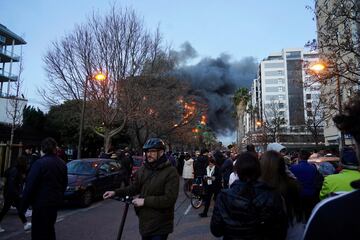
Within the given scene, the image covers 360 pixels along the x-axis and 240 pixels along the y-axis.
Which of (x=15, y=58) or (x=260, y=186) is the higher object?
(x=15, y=58)

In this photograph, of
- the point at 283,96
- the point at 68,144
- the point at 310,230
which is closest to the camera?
the point at 310,230

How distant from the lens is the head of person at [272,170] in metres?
3.47

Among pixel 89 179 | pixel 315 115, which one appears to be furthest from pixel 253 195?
pixel 315 115

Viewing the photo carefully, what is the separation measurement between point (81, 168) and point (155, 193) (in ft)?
31.7

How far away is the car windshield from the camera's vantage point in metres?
12.4

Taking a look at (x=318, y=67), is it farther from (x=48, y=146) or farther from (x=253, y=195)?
(x=253, y=195)

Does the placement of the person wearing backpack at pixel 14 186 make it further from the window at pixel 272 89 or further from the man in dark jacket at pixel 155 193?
the window at pixel 272 89

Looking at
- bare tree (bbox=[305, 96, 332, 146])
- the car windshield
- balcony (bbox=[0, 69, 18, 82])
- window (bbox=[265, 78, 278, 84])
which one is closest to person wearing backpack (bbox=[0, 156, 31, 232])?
the car windshield

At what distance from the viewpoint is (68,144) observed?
110 feet

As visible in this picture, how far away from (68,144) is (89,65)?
13409 mm

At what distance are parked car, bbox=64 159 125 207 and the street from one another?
44cm

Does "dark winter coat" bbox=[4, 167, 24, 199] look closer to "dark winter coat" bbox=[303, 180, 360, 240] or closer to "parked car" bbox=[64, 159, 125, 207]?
"parked car" bbox=[64, 159, 125, 207]

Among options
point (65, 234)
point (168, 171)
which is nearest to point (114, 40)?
point (65, 234)

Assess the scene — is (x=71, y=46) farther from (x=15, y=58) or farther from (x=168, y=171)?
(x=15, y=58)
